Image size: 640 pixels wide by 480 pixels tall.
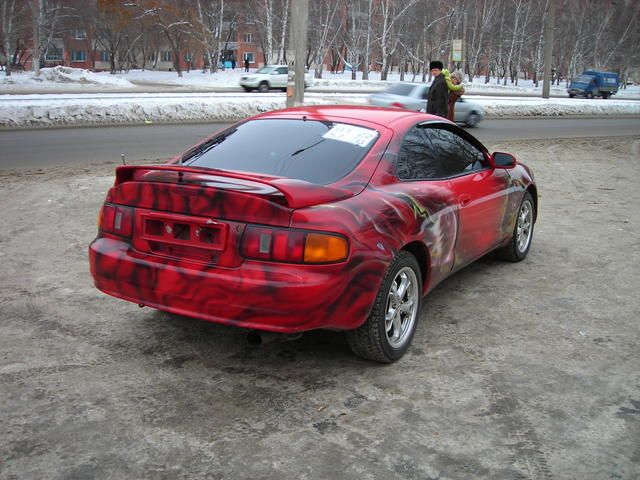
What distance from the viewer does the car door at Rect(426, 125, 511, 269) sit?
4828 millimetres

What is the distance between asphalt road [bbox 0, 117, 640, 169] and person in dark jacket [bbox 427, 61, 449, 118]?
5280mm

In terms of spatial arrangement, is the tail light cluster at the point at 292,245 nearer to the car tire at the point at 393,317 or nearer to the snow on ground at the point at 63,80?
the car tire at the point at 393,317

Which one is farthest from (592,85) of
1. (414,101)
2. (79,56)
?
(79,56)

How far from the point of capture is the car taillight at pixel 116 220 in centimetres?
381

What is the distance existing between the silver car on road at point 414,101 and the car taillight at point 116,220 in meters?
16.9

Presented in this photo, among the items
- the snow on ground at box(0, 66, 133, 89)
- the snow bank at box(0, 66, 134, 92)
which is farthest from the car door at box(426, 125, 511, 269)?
the snow bank at box(0, 66, 134, 92)

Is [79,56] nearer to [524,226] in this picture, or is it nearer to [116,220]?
[524,226]

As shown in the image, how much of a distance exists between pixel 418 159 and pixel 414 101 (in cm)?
1651

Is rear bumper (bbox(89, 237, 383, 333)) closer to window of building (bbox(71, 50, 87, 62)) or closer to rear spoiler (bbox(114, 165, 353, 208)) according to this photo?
rear spoiler (bbox(114, 165, 353, 208))

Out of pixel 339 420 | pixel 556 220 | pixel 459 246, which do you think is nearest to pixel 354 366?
pixel 339 420

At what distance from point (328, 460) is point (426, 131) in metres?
2.66

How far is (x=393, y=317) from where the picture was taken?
396cm

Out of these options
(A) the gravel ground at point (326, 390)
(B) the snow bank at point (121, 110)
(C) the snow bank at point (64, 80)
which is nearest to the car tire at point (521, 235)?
(A) the gravel ground at point (326, 390)

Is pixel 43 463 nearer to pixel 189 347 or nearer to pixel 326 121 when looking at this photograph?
pixel 189 347
